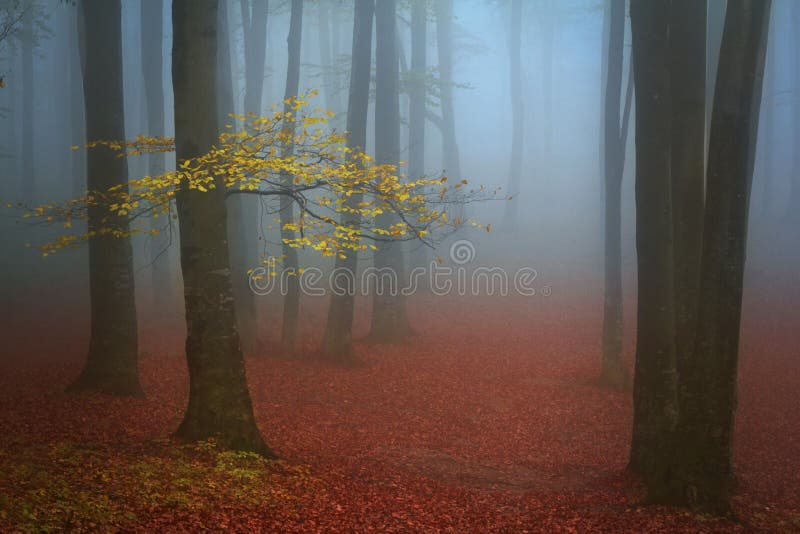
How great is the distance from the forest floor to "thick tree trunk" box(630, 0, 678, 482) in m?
1.03

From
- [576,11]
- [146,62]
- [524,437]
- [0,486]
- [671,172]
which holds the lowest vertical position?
[524,437]

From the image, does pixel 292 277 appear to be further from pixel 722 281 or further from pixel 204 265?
pixel 722 281

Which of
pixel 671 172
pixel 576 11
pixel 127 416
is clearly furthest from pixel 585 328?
pixel 576 11

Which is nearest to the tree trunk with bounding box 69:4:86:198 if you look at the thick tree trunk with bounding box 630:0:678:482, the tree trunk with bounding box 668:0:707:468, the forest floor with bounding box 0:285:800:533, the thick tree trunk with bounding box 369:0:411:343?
the forest floor with bounding box 0:285:800:533

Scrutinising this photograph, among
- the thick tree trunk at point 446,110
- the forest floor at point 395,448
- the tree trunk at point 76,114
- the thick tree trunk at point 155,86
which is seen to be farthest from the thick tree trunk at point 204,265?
the thick tree trunk at point 446,110

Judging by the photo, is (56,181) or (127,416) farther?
(56,181)

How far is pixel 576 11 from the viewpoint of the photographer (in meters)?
40.2

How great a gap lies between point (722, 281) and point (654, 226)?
5.05 feet

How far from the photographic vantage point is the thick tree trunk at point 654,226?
778 centimetres

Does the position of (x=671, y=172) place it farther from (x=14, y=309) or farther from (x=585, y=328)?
(x=14, y=309)

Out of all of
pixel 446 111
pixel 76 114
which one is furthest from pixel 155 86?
pixel 446 111

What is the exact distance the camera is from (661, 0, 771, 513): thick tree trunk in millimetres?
6262

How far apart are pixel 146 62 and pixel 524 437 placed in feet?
54.1

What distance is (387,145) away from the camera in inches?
661
